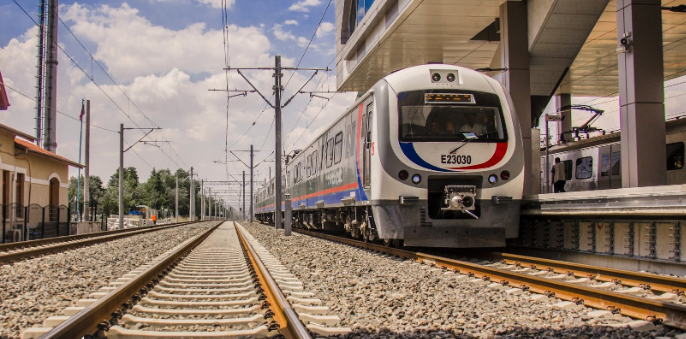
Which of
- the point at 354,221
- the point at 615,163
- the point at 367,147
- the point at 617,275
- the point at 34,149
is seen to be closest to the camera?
the point at 617,275

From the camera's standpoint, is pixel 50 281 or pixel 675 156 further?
pixel 675 156

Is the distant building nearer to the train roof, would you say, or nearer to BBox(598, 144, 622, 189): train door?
→ the train roof

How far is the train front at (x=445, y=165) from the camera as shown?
990 cm

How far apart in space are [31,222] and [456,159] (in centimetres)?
1971

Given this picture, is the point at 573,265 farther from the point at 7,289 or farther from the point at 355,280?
the point at 7,289

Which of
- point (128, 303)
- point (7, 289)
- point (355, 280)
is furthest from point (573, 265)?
point (7, 289)

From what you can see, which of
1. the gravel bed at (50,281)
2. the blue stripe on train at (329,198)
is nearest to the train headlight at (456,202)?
the blue stripe on train at (329,198)

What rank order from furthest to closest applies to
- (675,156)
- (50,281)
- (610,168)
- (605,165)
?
(605,165) → (610,168) → (675,156) → (50,281)

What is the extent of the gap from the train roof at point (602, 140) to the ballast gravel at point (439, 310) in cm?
862

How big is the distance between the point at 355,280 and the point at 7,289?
4.11 meters

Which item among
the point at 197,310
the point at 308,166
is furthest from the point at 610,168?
the point at 197,310

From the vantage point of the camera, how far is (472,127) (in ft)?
33.7

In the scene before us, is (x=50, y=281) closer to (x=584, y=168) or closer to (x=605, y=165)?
(x=605, y=165)

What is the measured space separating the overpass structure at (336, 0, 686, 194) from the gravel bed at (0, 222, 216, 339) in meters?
9.07
